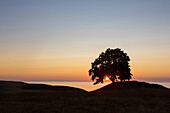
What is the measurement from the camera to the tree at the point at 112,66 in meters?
63.0

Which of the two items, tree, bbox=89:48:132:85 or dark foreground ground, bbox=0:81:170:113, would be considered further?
tree, bbox=89:48:132:85

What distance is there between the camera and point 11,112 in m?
19.9

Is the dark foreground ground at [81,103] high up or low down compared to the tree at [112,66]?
down

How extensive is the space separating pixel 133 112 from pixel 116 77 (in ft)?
150

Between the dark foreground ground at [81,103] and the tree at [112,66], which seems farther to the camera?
the tree at [112,66]

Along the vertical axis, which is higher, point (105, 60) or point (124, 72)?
point (105, 60)

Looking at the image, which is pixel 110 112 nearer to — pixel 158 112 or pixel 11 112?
pixel 158 112

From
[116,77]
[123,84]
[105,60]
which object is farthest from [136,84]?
[105,60]

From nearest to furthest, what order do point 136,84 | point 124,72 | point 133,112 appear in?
point 133,112 → point 136,84 → point 124,72

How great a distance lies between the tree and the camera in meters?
63.0

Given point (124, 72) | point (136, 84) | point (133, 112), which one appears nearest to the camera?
point (133, 112)

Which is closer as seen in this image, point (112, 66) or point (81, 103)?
point (81, 103)

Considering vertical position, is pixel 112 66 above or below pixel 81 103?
above

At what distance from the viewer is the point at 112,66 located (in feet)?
208
